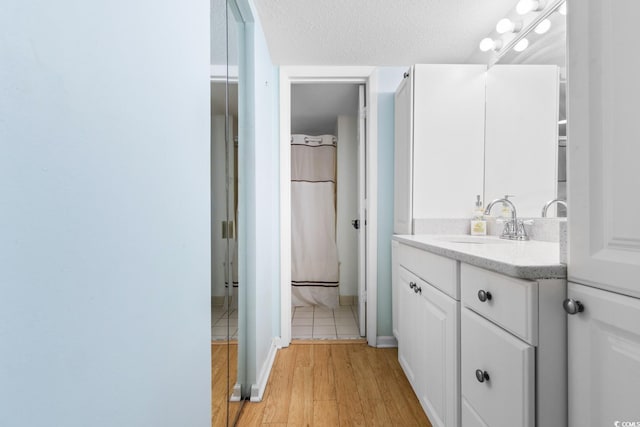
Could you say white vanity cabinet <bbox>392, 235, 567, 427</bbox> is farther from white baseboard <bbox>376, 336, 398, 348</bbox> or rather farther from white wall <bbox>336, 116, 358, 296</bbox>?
white wall <bbox>336, 116, 358, 296</bbox>

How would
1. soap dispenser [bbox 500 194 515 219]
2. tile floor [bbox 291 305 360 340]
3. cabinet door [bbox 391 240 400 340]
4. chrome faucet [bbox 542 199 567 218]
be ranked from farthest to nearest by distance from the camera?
tile floor [bbox 291 305 360 340]
cabinet door [bbox 391 240 400 340]
soap dispenser [bbox 500 194 515 219]
chrome faucet [bbox 542 199 567 218]

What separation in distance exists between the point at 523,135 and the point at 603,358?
56.1 inches

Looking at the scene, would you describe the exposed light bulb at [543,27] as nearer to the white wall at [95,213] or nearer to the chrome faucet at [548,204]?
the chrome faucet at [548,204]

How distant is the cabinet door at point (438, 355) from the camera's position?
1188mm

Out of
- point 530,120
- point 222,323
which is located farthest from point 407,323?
point 530,120

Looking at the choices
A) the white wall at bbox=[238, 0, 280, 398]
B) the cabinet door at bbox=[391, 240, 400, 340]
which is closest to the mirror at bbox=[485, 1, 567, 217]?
the cabinet door at bbox=[391, 240, 400, 340]

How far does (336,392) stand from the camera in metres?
1.76

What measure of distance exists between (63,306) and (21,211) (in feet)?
0.46

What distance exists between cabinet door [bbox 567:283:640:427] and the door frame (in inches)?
64.9

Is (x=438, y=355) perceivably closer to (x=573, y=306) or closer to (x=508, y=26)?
(x=573, y=306)

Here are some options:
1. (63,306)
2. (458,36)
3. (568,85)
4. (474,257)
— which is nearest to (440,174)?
(458,36)

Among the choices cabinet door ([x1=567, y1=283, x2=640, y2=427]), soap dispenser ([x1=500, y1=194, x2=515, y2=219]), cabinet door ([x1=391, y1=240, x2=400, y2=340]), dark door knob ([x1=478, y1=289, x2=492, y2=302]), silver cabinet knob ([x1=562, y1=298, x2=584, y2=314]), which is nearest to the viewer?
cabinet door ([x1=567, y1=283, x2=640, y2=427])

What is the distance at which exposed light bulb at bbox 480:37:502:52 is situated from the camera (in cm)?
193

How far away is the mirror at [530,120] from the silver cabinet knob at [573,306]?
840mm
